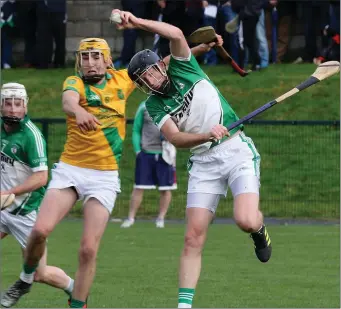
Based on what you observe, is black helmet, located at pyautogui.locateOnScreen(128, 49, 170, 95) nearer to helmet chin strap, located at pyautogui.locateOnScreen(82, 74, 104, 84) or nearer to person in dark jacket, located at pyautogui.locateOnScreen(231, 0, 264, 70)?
helmet chin strap, located at pyautogui.locateOnScreen(82, 74, 104, 84)

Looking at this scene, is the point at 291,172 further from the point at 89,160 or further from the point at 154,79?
the point at 154,79

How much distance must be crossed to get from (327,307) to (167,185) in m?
7.96

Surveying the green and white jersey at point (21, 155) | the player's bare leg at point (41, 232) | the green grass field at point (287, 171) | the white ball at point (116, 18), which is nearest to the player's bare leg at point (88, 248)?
the player's bare leg at point (41, 232)

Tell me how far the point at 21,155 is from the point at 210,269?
11.3ft

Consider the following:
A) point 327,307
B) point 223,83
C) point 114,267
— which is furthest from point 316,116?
point 327,307

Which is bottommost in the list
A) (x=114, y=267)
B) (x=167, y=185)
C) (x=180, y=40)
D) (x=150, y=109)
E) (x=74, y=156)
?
(x=167, y=185)

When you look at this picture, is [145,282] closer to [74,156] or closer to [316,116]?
[74,156]

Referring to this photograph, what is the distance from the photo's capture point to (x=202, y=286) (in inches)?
474

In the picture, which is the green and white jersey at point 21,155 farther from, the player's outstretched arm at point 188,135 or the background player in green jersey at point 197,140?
the player's outstretched arm at point 188,135

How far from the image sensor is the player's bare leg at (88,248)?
10336 mm

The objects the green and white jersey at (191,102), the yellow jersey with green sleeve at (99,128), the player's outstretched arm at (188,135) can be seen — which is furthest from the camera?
the yellow jersey with green sleeve at (99,128)

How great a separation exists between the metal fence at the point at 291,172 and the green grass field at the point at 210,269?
1803 mm

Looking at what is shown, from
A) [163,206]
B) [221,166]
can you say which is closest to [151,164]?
[163,206]

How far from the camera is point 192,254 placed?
9625 mm
